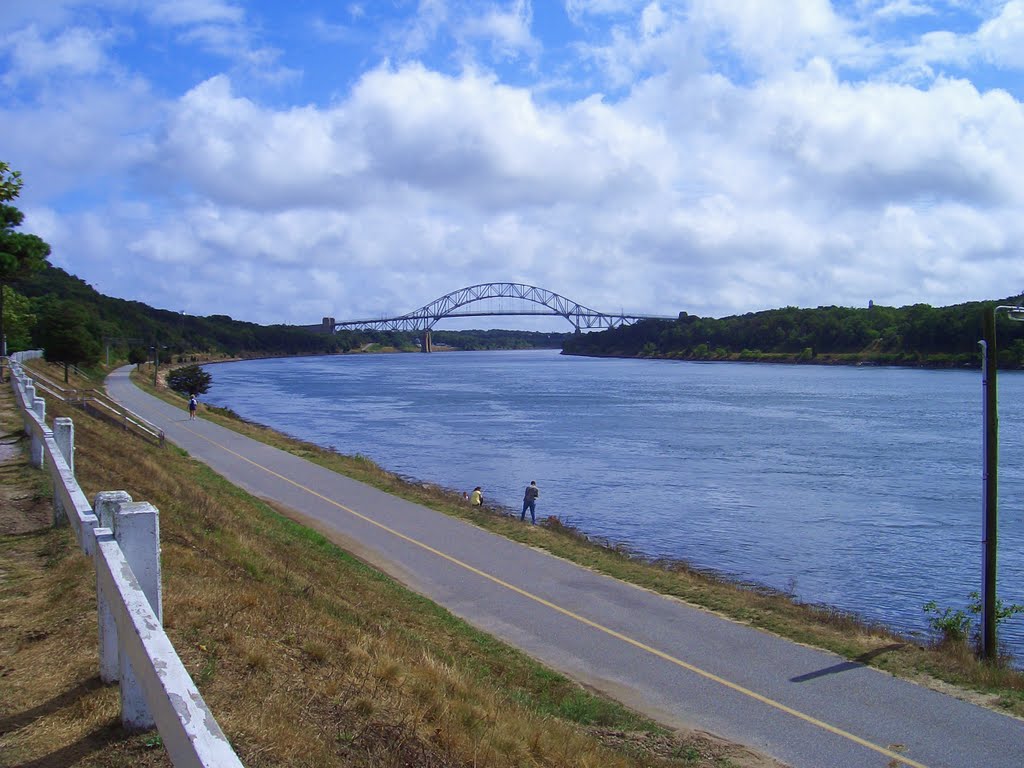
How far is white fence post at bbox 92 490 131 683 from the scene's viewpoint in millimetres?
4613

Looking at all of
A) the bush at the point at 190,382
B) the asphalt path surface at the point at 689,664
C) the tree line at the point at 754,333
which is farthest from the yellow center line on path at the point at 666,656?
the bush at the point at 190,382

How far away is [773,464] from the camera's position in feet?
133

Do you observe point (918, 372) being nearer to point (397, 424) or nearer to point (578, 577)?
point (397, 424)

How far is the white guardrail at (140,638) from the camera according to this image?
285 cm

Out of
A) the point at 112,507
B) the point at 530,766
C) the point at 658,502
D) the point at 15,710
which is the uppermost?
the point at 112,507

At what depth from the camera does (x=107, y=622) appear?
181 inches

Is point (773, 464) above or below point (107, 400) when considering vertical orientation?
below

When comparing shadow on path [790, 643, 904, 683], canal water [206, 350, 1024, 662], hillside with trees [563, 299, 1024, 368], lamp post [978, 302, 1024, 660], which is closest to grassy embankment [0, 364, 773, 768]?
shadow on path [790, 643, 904, 683]

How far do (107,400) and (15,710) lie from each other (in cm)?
3246

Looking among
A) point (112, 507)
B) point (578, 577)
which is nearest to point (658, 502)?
point (578, 577)

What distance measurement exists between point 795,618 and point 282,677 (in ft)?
36.7

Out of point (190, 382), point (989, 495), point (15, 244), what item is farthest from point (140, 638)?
point (190, 382)

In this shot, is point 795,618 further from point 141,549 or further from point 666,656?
point 141,549

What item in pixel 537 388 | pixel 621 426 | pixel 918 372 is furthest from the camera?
pixel 918 372
